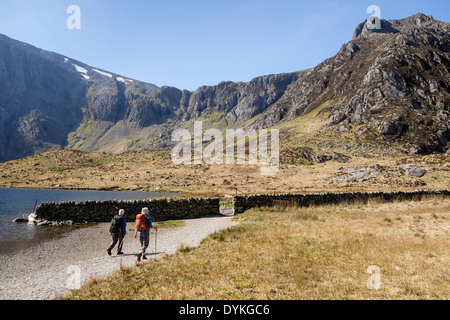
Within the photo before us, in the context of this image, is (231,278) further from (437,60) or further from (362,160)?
(437,60)

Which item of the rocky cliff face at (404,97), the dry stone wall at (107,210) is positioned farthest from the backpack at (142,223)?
the rocky cliff face at (404,97)

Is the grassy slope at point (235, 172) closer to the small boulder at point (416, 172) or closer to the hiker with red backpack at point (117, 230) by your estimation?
the small boulder at point (416, 172)

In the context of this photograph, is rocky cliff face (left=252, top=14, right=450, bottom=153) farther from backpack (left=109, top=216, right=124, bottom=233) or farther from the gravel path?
backpack (left=109, top=216, right=124, bottom=233)

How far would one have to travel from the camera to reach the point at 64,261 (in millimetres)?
13211

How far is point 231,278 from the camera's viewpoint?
8.12 metres

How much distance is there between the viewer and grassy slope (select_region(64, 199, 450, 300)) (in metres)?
6.94

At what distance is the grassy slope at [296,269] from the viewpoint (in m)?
6.94

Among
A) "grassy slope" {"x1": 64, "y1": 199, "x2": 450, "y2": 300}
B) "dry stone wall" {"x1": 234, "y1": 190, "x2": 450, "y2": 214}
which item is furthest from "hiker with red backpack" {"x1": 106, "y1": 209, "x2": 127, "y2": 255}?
"dry stone wall" {"x1": 234, "y1": 190, "x2": 450, "y2": 214}

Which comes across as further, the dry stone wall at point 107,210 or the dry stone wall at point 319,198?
the dry stone wall at point 319,198

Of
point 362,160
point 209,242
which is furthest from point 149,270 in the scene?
point 362,160

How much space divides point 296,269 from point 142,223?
8.12 metres

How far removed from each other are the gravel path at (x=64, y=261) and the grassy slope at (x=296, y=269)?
2221 millimetres

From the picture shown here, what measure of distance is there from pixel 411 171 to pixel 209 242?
180 feet
